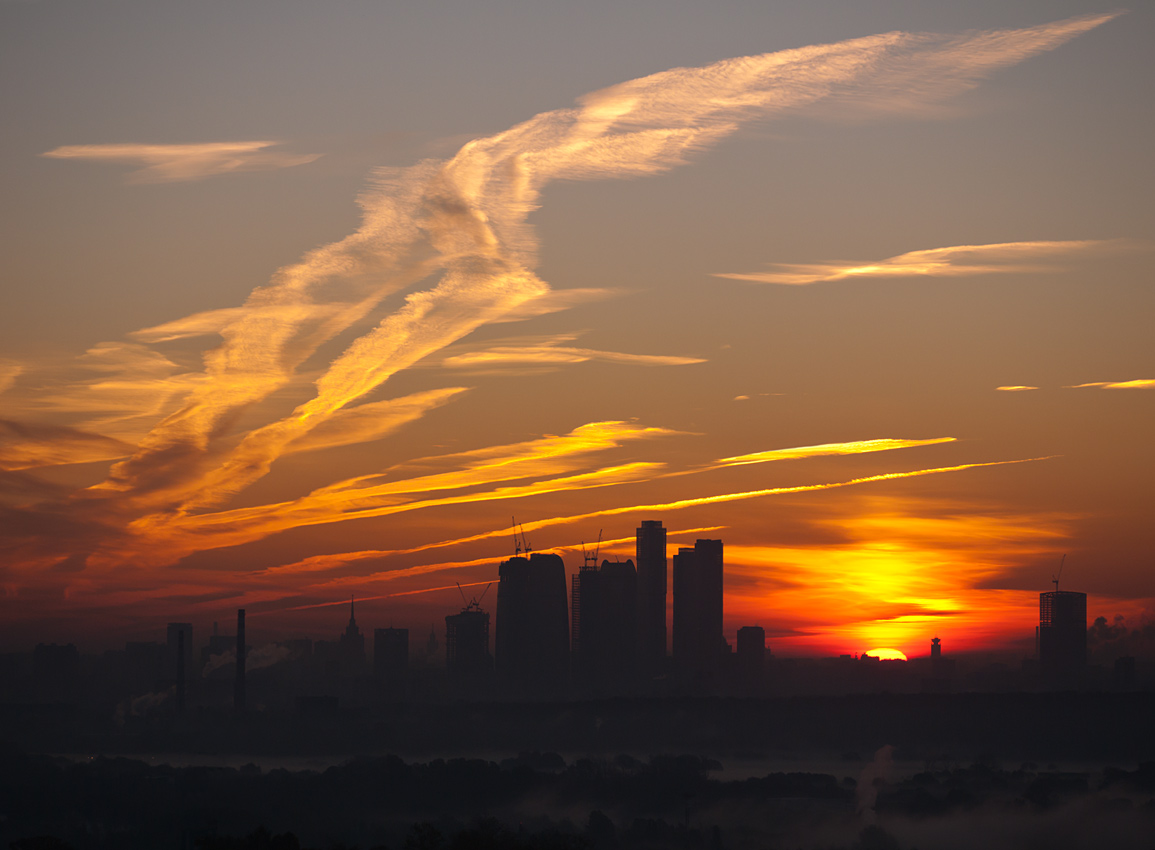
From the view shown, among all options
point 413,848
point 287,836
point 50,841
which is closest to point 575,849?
point 413,848

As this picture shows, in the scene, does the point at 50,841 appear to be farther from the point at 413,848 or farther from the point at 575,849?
the point at 575,849

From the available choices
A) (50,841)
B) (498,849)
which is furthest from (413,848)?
(50,841)

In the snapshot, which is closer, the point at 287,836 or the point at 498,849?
the point at 287,836

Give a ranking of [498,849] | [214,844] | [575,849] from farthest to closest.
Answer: [575,849] → [498,849] → [214,844]

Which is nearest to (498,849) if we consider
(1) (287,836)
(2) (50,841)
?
(1) (287,836)

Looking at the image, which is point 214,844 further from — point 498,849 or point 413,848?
point 498,849

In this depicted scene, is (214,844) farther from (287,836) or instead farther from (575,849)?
(575,849)

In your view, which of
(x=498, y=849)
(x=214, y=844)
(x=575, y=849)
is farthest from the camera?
(x=575, y=849)
